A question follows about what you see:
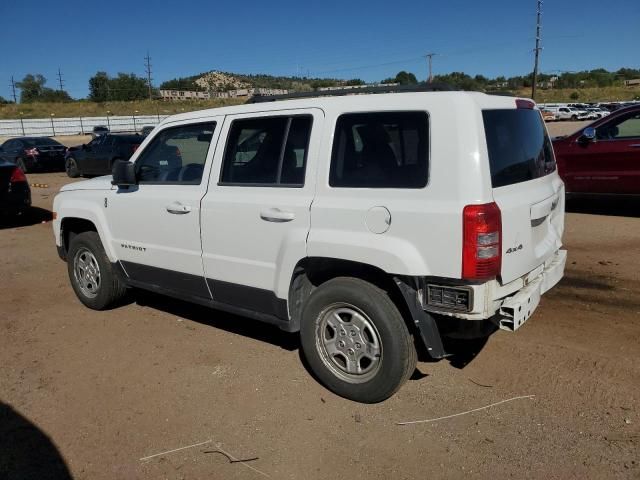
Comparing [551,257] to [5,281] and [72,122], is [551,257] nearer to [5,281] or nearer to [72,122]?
[5,281]

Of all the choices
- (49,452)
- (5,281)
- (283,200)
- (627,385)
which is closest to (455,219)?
(283,200)

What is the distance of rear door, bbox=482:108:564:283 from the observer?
10.2 ft

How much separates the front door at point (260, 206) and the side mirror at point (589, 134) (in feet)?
22.3

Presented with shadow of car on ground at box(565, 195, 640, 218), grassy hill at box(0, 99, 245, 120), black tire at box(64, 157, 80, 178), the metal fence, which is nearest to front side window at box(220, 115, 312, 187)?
shadow of car on ground at box(565, 195, 640, 218)

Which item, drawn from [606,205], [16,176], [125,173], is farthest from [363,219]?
[16,176]

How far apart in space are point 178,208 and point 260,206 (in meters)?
0.88

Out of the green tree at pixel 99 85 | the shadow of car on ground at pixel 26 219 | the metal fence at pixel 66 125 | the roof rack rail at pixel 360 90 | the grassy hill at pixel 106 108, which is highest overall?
the green tree at pixel 99 85

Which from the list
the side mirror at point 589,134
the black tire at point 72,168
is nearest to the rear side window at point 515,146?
the side mirror at point 589,134

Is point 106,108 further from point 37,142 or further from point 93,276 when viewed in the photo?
point 93,276

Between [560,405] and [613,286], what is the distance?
2.72 m

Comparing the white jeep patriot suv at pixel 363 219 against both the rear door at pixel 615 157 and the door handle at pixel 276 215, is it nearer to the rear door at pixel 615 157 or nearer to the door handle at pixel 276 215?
the door handle at pixel 276 215

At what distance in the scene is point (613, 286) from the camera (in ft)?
18.5

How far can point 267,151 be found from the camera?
12.8 feet

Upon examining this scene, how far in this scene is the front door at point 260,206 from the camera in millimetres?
3611
